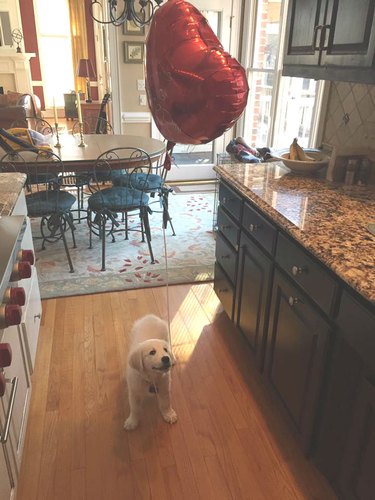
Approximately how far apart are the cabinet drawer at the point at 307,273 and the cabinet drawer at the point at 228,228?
48 cm

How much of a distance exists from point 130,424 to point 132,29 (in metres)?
4.17

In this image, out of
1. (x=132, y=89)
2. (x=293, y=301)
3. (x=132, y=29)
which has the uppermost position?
(x=132, y=29)

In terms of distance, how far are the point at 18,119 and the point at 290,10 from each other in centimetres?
513

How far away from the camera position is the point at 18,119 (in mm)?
6020

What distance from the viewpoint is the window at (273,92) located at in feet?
11.2

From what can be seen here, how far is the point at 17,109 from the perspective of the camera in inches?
238

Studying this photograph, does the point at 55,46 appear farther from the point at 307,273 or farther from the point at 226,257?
the point at 307,273

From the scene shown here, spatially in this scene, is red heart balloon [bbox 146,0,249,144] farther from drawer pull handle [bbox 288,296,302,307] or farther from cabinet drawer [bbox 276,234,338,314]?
drawer pull handle [bbox 288,296,302,307]

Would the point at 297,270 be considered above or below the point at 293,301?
above

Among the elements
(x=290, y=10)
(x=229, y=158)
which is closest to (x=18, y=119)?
(x=229, y=158)

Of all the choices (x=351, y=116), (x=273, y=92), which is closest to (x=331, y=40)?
(x=351, y=116)

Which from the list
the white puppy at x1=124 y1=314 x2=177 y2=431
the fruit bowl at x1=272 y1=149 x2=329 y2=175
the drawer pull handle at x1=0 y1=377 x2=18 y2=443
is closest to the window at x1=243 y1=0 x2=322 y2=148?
the fruit bowl at x1=272 y1=149 x2=329 y2=175

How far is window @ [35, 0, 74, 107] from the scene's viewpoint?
9.27 meters

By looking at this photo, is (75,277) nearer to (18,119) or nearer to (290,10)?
(290,10)
